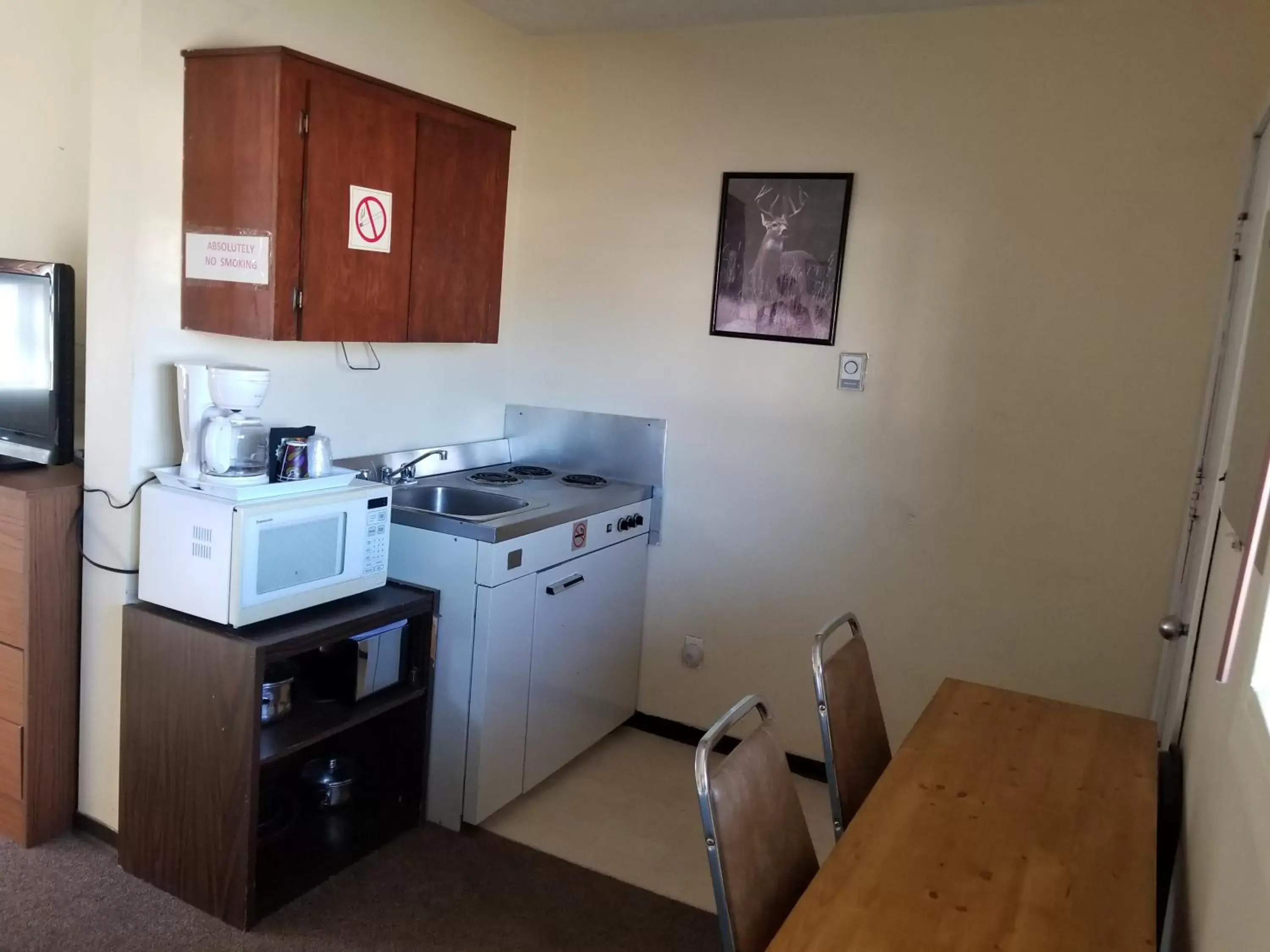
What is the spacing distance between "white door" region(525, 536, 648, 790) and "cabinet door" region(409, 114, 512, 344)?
0.85m

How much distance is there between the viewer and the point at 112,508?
2426mm

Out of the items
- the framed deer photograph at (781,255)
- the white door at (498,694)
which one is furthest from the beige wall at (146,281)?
the framed deer photograph at (781,255)

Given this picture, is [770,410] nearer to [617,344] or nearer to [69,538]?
[617,344]

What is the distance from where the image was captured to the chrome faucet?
3148 millimetres

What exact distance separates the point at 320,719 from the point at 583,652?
38.3 inches

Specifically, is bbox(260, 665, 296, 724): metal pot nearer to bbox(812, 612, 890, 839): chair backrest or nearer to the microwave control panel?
the microwave control panel

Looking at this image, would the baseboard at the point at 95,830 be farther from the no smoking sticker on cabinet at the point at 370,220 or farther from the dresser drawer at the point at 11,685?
the no smoking sticker on cabinet at the point at 370,220

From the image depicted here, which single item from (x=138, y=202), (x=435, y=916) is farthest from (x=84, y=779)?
(x=138, y=202)

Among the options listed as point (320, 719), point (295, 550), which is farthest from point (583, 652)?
point (295, 550)

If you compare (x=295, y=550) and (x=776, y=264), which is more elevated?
(x=776, y=264)

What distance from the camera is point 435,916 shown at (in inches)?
94.8

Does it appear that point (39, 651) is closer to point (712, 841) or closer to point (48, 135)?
point (48, 135)

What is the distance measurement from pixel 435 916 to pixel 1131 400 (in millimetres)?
2421

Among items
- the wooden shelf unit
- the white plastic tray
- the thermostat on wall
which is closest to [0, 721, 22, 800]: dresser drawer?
the wooden shelf unit
